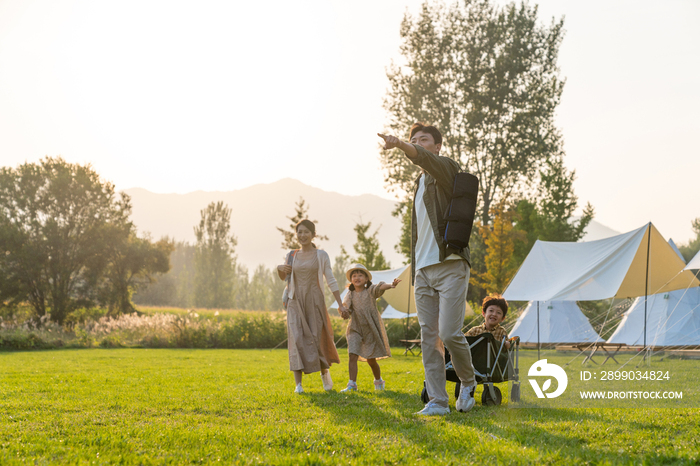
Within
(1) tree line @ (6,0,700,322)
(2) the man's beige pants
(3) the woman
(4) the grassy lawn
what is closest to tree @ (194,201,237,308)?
(1) tree line @ (6,0,700,322)

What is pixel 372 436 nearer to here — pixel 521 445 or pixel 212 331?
pixel 521 445

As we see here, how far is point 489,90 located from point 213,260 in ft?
97.8

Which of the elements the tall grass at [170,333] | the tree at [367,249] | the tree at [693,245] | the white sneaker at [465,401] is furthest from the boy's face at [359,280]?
the tree at [693,245]

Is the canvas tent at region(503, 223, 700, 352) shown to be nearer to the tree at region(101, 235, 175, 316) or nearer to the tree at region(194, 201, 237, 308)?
the tree at region(101, 235, 175, 316)

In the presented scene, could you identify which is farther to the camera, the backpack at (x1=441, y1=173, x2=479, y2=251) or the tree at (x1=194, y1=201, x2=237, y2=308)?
the tree at (x1=194, y1=201, x2=237, y2=308)

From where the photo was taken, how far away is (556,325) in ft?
54.7

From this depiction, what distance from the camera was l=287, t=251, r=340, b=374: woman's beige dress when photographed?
6.21 metres

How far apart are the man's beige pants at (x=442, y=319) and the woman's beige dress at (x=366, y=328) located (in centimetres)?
210

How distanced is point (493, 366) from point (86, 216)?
85.2 feet

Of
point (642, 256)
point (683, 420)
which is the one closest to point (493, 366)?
point (683, 420)

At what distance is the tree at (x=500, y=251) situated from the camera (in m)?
24.5

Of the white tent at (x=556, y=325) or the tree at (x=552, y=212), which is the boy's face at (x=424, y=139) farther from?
the tree at (x=552, y=212)

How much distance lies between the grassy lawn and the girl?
2.64 feet

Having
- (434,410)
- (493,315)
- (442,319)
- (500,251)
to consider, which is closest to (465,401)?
(434,410)
